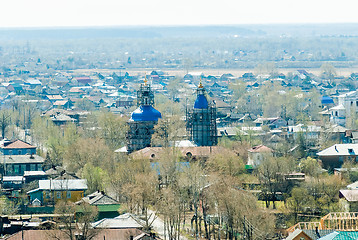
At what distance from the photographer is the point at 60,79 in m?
169

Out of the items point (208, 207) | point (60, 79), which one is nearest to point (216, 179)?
point (208, 207)

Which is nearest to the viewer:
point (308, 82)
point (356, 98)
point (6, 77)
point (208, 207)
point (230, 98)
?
point (208, 207)

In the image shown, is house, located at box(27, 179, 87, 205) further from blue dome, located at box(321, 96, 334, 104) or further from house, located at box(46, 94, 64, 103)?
house, located at box(46, 94, 64, 103)

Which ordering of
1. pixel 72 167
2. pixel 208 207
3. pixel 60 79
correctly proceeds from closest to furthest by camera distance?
pixel 208 207 < pixel 72 167 < pixel 60 79

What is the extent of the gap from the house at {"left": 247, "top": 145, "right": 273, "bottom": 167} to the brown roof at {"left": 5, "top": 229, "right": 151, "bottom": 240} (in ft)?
68.0

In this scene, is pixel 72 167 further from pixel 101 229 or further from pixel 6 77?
pixel 6 77

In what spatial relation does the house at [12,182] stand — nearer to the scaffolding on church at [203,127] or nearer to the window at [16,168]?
the window at [16,168]

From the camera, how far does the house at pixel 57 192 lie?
55291mm

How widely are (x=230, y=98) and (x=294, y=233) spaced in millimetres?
82571

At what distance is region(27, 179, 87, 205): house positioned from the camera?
55.3m

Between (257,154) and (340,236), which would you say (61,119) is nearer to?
(257,154)

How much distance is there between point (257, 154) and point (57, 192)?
14691 millimetres

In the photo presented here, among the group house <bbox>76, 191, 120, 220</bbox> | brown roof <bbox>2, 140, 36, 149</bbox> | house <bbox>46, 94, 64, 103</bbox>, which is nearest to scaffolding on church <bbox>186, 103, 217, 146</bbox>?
brown roof <bbox>2, 140, 36, 149</bbox>

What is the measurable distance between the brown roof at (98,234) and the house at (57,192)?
38.4 feet
